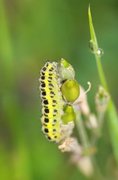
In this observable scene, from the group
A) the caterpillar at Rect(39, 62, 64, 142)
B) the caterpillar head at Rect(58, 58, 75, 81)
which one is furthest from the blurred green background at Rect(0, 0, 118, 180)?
the caterpillar head at Rect(58, 58, 75, 81)

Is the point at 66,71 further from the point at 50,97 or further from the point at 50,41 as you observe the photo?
the point at 50,41

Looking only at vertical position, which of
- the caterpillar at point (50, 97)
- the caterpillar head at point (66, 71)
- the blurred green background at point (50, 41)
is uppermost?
the blurred green background at point (50, 41)

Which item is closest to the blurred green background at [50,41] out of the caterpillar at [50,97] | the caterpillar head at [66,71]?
the caterpillar at [50,97]

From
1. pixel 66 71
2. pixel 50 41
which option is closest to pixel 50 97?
pixel 66 71

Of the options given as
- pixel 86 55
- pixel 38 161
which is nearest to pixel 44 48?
pixel 86 55

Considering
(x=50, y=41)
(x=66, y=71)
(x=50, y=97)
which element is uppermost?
(x=50, y=41)

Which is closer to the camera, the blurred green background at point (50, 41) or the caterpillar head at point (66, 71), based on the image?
the caterpillar head at point (66, 71)

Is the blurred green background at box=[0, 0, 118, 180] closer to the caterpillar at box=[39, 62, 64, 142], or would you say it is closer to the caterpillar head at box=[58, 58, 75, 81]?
the caterpillar at box=[39, 62, 64, 142]

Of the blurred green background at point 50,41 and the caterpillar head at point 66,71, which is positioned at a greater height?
the blurred green background at point 50,41

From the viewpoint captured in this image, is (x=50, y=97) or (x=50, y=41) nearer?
(x=50, y=97)

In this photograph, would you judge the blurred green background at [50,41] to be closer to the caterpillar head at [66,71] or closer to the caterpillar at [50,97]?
the caterpillar at [50,97]
